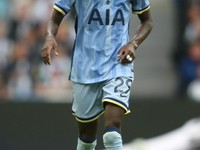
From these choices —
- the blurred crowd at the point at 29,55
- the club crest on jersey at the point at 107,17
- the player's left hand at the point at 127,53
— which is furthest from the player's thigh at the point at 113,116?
the blurred crowd at the point at 29,55

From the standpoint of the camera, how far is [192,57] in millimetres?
6770

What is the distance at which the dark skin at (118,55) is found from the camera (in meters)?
3.57

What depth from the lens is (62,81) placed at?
6512mm

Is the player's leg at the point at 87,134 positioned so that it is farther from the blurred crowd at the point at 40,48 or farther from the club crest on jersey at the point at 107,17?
the blurred crowd at the point at 40,48

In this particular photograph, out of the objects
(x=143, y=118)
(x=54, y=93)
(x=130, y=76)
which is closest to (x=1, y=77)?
(x=54, y=93)

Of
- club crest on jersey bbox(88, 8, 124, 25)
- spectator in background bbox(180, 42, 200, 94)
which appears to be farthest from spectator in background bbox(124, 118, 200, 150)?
club crest on jersey bbox(88, 8, 124, 25)

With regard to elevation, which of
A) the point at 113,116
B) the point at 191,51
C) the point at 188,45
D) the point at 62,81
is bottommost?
the point at 62,81

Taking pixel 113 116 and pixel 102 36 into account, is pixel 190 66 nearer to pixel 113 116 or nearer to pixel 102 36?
pixel 102 36

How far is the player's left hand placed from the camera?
3748mm

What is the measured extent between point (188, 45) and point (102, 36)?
324 centimetres

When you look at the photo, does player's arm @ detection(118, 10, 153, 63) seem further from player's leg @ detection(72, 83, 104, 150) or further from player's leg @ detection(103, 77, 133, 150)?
player's leg @ detection(72, 83, 104, 150)

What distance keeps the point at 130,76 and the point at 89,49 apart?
0.51 m

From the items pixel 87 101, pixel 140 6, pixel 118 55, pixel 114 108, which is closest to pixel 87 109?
pixel 87 101

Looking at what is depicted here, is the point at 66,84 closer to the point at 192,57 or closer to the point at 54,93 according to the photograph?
the point at 54,93
